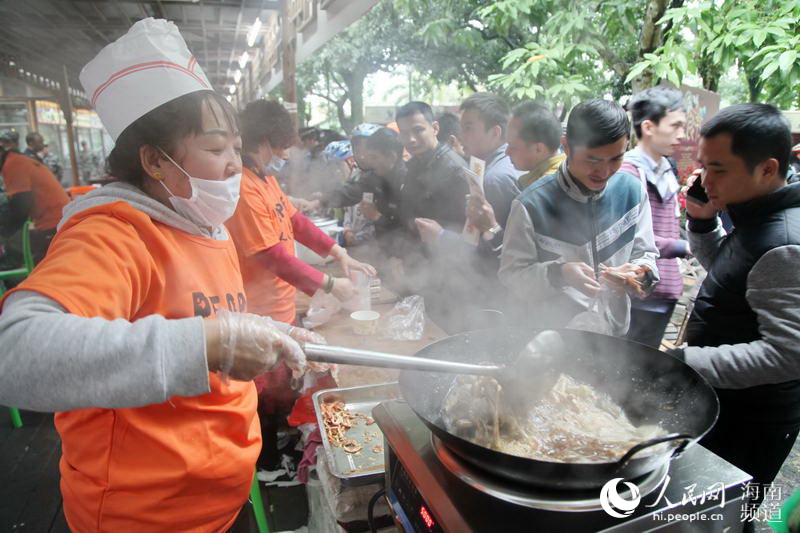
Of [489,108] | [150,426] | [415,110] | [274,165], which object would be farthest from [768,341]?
[274,165]

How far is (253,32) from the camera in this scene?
949 cm

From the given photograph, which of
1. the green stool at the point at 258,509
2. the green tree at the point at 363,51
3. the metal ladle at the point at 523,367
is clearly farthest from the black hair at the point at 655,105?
the green tree at the point at 363,51

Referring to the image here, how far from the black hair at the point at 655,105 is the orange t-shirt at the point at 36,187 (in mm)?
7058

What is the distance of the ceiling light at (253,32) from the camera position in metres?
8.77

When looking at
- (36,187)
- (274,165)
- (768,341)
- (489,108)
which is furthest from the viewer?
(274,165)

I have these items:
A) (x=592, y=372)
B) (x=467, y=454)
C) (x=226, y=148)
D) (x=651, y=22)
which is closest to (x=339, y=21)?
(x=651, y=22)

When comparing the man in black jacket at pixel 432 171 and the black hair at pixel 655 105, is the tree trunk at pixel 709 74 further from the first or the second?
the man in black jacket at pixel 432 171

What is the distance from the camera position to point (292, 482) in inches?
126

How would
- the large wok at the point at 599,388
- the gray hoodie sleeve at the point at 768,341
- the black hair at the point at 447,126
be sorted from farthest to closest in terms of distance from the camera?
the black hair at the point at 447,126, the gray hoodie sleeve at the point at 768,341, the large wok at the point at 599,388

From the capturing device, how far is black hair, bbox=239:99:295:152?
3.06 m

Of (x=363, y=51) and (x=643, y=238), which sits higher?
(x=363, y=51)

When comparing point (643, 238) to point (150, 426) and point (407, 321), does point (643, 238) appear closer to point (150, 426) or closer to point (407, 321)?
point (407, 321)

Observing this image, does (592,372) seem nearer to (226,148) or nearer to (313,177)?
(226,148)

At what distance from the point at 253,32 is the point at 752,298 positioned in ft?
33.6
